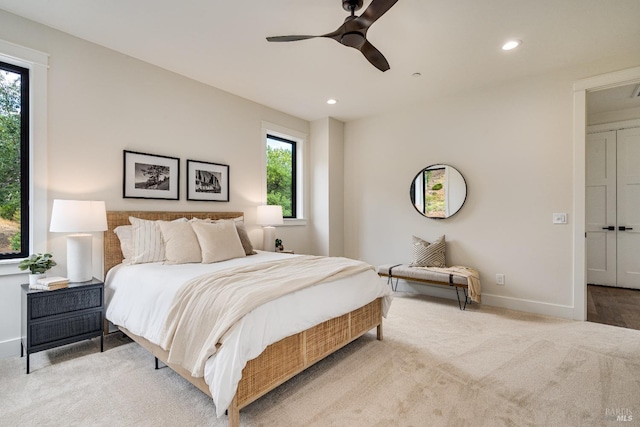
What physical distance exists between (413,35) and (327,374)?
2902 millimetres

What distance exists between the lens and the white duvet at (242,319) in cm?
158

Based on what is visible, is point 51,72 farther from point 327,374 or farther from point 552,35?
point 552,35

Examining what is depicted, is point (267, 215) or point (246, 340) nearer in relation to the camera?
point (246, 340)

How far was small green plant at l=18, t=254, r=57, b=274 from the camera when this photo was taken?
2.37 meters

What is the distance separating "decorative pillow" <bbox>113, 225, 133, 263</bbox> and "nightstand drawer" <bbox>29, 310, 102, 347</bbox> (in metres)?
0.53

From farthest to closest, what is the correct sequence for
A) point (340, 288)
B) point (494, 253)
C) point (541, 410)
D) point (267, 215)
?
point (267, 215) → point (494, 253) → point (340, 288) → point (541, 410)

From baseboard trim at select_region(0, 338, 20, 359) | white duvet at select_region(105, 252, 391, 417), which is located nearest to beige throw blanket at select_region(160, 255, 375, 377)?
white duvet at select_region(105, 252, 391, 417)

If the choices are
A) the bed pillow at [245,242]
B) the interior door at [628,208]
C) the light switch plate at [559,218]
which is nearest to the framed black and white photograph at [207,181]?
the bed pillow at [245,242]

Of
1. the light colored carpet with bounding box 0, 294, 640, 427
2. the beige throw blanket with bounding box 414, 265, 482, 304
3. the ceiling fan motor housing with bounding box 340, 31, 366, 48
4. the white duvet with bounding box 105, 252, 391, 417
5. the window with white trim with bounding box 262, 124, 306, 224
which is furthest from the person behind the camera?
the window with white trim with bounding box 262, 124, 306, 224

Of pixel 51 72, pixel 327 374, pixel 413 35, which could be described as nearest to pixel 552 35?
pixel 413 35

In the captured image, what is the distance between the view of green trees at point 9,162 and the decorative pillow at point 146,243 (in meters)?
0.85

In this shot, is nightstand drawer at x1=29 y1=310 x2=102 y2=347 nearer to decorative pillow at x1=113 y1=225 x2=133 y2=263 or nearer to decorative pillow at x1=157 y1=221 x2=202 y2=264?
decorative pillow at x1=113 y1=225 x2=133 y2=263

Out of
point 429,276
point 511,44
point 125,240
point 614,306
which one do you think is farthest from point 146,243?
point 614,306

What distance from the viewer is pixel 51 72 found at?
107 inches
